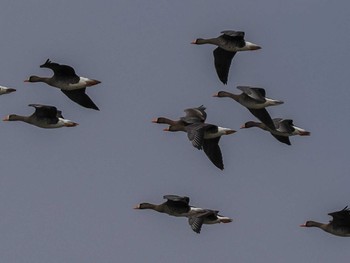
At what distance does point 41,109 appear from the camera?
7144 cm

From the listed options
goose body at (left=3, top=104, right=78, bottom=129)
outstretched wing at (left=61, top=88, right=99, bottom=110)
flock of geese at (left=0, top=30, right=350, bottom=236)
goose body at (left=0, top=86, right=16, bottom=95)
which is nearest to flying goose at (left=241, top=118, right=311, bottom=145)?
flock of geese at (left=0, top=30, right=350, bottom=236)

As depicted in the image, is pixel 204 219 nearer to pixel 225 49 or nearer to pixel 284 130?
pixel 284 130

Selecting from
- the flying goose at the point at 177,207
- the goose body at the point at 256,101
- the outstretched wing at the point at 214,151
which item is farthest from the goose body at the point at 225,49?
the flying goose at the point at 177,207

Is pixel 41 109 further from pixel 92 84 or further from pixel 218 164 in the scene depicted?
pixel 218 164

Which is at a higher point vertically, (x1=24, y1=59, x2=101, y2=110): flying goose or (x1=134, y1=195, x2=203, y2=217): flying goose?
(x1=24, y1=59, x2=101, y2=110): flying goose

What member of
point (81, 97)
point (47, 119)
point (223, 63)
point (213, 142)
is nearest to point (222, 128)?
point (213, 142)

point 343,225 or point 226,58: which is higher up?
point 226,58

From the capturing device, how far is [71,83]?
233 feet

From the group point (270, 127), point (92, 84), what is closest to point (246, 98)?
point (270, 127)

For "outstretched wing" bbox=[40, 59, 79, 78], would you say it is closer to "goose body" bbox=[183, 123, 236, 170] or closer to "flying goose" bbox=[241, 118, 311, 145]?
"goose body" bbox=[183, 123, 236, 170]

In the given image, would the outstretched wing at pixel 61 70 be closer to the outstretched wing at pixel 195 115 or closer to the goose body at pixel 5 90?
the goose body at pixel 5 90

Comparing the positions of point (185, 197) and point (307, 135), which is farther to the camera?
point (307, 135)

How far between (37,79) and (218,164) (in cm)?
778

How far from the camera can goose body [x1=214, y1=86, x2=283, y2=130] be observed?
7088 cm
